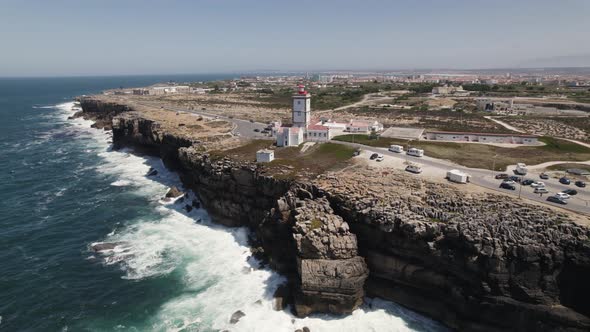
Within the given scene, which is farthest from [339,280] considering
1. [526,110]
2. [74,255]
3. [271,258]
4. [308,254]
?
[526,110]

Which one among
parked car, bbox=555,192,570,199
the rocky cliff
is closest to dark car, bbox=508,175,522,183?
parked car, bbox=555,192,570,199

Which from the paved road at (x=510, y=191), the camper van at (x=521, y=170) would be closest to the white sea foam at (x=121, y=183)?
the paved road at (x=510, y=191)

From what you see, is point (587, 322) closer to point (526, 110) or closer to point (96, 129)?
point (526, 110)

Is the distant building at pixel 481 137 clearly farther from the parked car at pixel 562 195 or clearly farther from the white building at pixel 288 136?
the parked car at pixel 562 195

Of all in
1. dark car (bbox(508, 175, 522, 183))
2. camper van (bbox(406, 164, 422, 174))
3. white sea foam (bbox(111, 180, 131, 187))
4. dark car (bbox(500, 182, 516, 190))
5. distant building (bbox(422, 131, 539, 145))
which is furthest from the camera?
white sea foam (bbox(111, 180, 131, 187))

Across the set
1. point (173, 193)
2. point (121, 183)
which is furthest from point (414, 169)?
point (121, 183)

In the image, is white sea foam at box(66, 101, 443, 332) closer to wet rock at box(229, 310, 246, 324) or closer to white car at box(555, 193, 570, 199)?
wet rock at box(229, 310, 246, 324)

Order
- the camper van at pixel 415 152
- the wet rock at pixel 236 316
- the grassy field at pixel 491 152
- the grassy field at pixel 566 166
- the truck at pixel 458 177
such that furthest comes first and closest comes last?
the camper van at pixel 415 152 < the grassy field at pixel 491 152 < the grassy field at pixel 566 166 < the truck at pixel 458 177 < the wet rock at pixel 236 316
